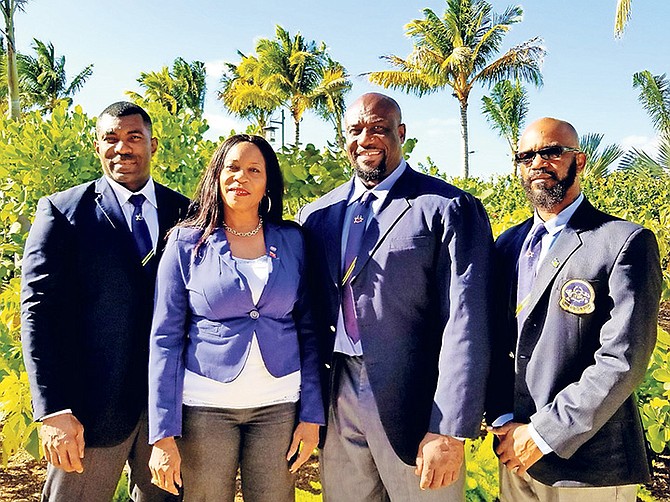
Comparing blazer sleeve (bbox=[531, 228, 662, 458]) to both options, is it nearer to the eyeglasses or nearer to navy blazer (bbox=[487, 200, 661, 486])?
navy blazer (bbox=[487, 200, 661, 486])

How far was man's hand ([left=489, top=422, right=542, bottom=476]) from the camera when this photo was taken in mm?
2189

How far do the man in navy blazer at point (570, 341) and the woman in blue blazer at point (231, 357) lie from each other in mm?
754

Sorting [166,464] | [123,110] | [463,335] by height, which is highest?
[123,110]

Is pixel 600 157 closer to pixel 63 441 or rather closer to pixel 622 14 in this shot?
pixel 622 14

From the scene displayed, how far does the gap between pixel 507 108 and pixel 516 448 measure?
1512 inches

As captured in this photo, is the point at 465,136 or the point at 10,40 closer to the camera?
the point at 10,40

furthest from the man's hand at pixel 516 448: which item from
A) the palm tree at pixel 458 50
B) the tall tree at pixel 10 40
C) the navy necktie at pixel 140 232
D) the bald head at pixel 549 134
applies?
the palm tree at pixel 458 50

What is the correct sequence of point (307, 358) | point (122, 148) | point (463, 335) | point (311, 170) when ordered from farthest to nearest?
point (311, 170), point (122, 148), point (307, 358), point (463, 335)

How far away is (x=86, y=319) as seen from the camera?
2.48 m

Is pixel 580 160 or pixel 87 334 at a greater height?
pixel 580 160

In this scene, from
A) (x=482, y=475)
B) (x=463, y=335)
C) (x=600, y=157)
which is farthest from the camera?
(x=600, y=157)

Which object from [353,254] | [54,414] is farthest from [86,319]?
[353,254]

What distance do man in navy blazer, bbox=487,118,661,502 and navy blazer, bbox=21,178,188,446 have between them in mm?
1391

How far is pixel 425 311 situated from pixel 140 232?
1.18 m
